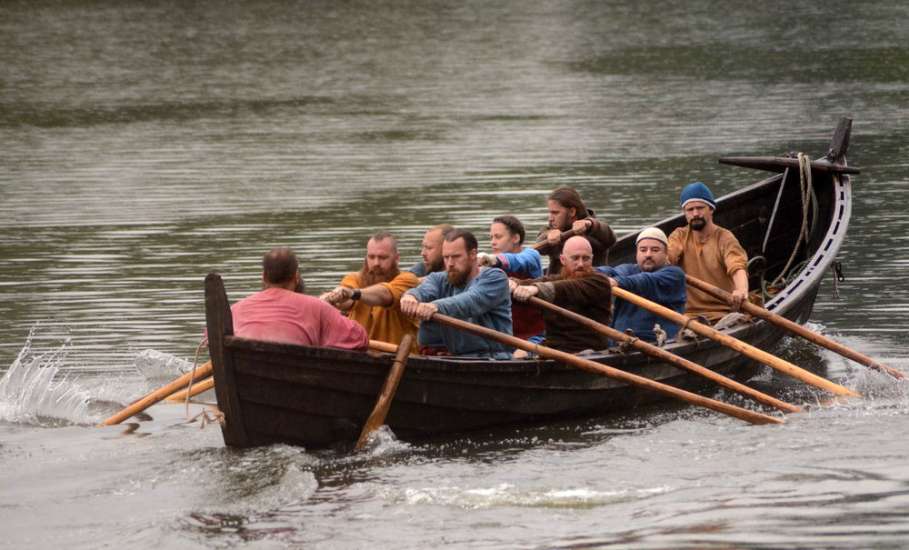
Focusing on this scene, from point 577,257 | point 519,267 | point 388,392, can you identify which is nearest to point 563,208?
point 519,267

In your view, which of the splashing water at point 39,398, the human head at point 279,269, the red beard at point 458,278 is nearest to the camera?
the human head at point 279,269

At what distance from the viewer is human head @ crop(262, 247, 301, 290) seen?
12383mm

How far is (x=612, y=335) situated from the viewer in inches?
538

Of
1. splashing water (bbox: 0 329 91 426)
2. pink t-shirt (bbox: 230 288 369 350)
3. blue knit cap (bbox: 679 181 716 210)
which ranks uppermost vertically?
blue knit cap (bbox: 679 181 716 210)

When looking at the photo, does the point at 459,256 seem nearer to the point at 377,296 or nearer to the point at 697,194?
the point at 377,296

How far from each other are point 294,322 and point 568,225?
4303 mm

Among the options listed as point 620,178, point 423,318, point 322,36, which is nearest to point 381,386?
point 423,318

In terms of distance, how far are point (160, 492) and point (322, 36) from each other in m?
49.8

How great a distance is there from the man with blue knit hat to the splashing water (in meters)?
5.83

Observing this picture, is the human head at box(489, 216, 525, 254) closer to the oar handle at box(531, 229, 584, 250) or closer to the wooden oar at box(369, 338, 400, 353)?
the oar handle at box(531, 229, 584, 250)

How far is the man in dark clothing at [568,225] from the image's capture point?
617 inches

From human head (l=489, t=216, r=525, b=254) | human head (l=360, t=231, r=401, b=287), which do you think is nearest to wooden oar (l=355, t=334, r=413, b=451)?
human head (l=360, t=231, r=401, b=287)

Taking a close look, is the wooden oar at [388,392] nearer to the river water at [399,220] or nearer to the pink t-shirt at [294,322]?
the river water at [399,220]

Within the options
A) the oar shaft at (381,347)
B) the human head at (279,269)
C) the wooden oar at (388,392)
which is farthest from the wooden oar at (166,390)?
the wooden oar at (388,392)
